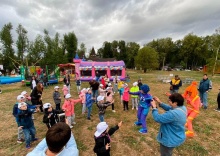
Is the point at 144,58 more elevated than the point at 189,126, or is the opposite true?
the point at 144,58

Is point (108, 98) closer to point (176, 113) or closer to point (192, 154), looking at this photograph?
point (192, 154)

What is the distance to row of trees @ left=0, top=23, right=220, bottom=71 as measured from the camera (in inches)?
1395

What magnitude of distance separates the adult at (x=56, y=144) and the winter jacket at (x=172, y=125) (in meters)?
1.75

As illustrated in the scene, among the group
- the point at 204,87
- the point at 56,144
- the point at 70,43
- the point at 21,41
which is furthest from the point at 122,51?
the point at 56,144

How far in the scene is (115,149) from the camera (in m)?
4.43

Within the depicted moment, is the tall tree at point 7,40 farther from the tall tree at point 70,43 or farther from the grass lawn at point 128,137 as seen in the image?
the grass lawn at point 128,137

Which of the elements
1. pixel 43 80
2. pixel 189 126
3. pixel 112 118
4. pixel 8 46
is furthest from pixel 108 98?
pixel 8 46

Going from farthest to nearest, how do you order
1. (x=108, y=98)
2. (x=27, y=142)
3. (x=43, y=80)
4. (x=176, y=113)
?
1. (x=43, y=80)
2. (x=108, y=98)
3. (x=27, y=142)
4. (x=176, y=113)

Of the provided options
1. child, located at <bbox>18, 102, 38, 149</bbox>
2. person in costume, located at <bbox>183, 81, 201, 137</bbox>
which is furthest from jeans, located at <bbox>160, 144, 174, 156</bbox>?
child, located at <bbox>18, 102, 38, 149</bbox>

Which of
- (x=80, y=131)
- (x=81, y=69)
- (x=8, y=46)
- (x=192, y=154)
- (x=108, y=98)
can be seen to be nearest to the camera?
(x=192, y=154)

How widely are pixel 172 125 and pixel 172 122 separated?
0.10 metres

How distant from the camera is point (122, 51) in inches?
2616

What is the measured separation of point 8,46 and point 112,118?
4114 centimetres

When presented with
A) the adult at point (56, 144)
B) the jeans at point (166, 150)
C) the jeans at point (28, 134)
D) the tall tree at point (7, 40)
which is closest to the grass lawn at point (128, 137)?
the jeans at point (28, 134)
